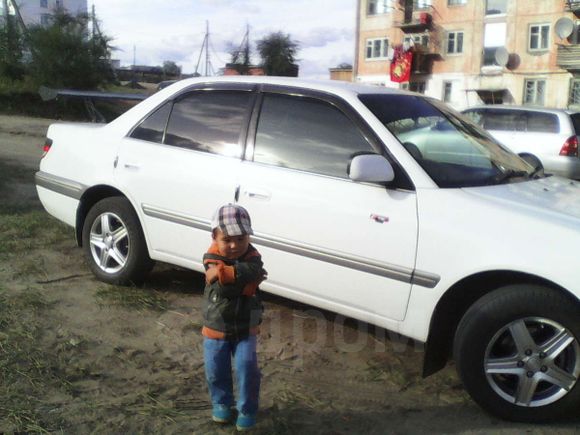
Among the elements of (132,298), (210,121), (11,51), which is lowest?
(132,298)

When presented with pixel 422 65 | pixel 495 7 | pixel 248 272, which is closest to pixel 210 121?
pixel 248 272

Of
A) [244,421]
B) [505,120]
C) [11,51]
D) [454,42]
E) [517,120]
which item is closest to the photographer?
[244,421]

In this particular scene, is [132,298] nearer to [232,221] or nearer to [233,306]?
[233,306]

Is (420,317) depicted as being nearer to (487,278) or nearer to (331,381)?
(487,278)

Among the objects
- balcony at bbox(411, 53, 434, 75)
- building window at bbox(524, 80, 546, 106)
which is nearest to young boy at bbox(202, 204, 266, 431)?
building window at bbox(524, 80, 546, 106)

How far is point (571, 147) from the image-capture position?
10734 mm

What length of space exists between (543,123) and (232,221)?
1013 centimetres

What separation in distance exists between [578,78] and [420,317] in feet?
116

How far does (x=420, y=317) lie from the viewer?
325cm

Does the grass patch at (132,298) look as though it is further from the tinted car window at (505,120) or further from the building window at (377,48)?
the building window at (377,48)

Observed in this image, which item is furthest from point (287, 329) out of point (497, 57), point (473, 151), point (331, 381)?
point (497, 57)

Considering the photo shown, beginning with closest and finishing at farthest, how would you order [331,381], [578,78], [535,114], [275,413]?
[275,413], [331,381], [535,114], [578,78]

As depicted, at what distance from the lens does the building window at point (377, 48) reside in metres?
43.2

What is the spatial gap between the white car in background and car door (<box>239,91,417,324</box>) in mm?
7258
